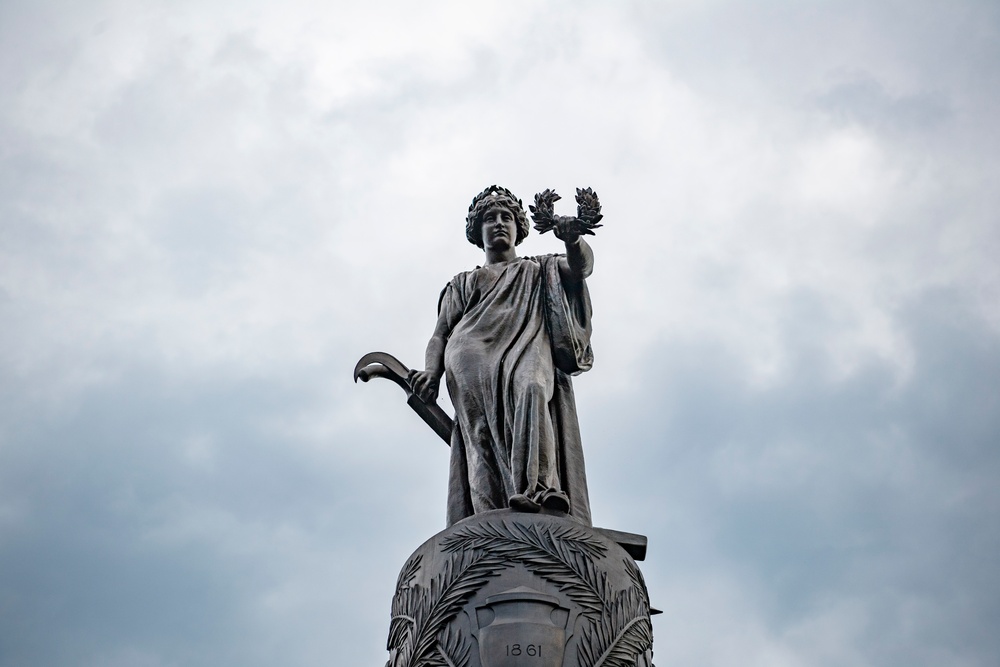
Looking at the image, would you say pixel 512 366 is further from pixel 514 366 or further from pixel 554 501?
pixel 554 501

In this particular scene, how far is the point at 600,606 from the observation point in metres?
8.88

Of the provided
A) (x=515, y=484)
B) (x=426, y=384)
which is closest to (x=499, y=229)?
(x=426, y=384)

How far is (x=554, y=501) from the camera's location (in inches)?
385

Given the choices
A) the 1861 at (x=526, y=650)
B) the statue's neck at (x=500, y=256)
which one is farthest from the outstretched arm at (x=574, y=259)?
the 1861 at (x=526, y=650)

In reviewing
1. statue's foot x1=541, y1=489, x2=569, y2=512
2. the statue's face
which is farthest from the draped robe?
the statue's face

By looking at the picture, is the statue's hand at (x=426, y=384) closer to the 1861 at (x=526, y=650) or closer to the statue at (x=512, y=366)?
the statue at (x=512, y=366)

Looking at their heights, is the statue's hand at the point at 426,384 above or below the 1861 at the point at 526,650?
above

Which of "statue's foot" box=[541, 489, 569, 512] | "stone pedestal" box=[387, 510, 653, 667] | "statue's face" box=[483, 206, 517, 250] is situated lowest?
"stone pedestal" box=[387, 510, 653, 667]

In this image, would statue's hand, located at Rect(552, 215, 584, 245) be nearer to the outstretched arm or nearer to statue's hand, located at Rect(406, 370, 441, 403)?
the outstretched arm

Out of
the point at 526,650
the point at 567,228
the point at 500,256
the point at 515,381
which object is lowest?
the point at 526,650

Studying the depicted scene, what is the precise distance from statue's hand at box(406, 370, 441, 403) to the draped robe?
0.32 metres

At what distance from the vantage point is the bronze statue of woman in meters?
10.4

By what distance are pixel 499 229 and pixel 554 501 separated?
3676 millimetres

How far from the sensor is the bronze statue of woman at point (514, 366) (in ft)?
34.0
